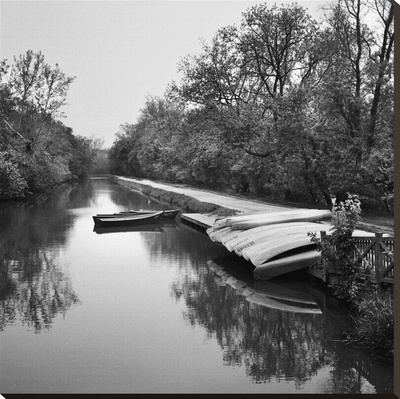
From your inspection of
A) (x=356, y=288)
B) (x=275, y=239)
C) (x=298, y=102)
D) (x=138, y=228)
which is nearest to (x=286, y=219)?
(x=275, y=239)

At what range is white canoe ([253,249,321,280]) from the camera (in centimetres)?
991

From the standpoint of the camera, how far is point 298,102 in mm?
19094

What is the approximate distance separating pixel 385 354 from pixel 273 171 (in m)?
15.8

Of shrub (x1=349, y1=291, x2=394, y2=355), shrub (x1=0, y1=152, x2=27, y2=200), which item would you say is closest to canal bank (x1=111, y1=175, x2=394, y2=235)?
shrub (x1=349, y1=291, x2=394, y2=355)

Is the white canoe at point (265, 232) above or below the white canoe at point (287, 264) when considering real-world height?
above

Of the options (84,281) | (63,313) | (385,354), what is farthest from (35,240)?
(385,354)

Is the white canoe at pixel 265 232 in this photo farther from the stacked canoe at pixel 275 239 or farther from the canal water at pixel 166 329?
the canal water at pixel 166 329

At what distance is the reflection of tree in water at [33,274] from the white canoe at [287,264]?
3413 millimetres

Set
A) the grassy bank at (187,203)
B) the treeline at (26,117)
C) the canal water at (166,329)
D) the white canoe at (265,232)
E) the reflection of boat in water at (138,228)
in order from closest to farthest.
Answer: the canal water at (166,329)
the white canoe at (265,232)
the reflection of boat in water at (138,228)
the grassy bank at (187,203)
the treeline at (26,117)

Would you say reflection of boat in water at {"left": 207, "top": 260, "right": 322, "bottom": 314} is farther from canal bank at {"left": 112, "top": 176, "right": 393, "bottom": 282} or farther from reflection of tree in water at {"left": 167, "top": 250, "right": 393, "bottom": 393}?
canal bank at {"left": 112, "top": 176, "right": 393, "bottom": 282}

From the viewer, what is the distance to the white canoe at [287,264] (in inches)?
390

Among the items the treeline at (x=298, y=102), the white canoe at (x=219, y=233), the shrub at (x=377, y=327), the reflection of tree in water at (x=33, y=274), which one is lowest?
the reflection of tree in water at (x=33, y=274)

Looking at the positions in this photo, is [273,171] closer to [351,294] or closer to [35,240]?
[35,240]

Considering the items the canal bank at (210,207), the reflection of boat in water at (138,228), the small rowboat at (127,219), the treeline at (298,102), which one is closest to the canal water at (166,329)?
the reflection of boat in water at (138,228)
